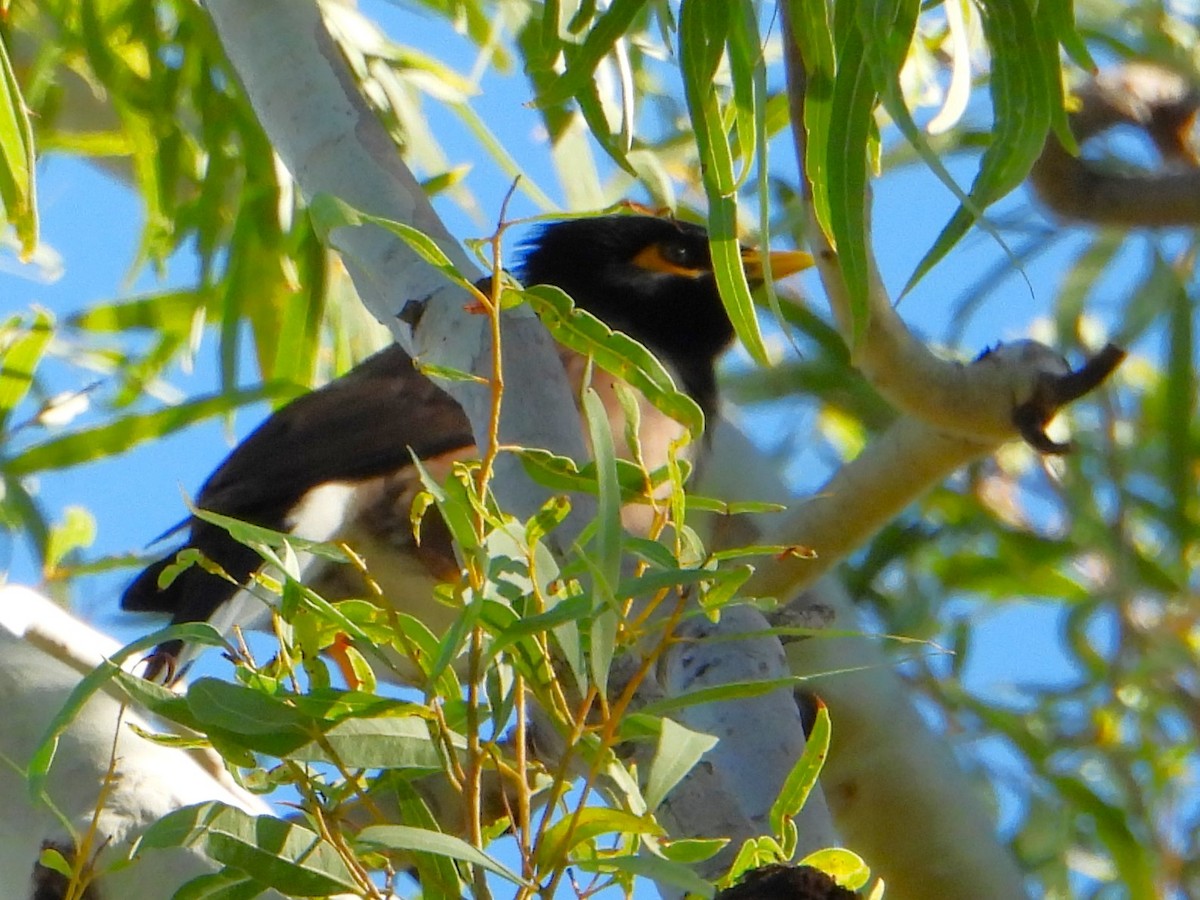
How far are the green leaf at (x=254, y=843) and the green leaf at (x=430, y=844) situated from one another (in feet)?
0.23

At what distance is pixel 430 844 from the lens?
755 millimetres

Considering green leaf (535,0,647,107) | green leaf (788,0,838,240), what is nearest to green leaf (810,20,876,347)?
green leaf (788,0,838,240)

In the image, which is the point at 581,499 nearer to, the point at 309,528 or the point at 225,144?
the point at 309,528

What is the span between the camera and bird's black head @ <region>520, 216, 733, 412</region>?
2824mm

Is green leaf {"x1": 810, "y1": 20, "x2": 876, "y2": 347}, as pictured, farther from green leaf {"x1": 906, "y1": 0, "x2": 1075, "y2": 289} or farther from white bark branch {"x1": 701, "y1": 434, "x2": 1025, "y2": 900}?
white bark branch {"x1": 701, "y1": 434, "x2": 1025, "y2": 900}

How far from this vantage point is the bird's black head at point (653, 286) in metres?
2.82

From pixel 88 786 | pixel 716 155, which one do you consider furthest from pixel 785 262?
pixel 88 786

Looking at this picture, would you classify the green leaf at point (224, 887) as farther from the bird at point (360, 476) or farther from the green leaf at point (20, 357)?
the green leaf at point (20, 357)

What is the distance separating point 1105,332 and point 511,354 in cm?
293

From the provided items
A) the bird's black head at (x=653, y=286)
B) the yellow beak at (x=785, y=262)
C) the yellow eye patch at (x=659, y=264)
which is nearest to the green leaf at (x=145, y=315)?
the bird's black head at (x=653, y=286)

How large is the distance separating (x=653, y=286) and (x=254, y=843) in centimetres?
206

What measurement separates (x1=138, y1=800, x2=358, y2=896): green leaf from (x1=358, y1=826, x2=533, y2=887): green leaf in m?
0.07

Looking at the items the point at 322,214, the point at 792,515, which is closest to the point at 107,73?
Result: the point at 792,515

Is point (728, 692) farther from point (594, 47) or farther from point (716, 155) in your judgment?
point (594, 47)
